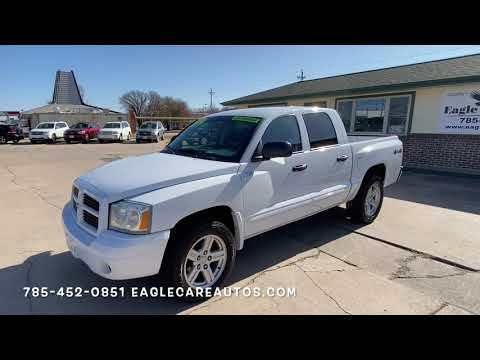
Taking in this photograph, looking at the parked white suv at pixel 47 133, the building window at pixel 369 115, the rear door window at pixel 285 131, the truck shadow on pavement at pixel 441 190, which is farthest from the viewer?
the parked white suv at pixel 47 133

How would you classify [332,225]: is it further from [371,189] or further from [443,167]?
[443,167]

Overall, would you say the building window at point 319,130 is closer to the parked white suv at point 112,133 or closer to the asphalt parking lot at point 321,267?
the asphalt parking lot at point 321,267

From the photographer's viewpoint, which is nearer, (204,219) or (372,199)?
(204,219)

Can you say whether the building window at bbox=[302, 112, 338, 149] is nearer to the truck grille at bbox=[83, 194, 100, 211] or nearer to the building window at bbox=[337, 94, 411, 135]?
the truck grille at bbox=[83, 194, 100, 211]

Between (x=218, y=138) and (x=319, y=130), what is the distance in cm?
146

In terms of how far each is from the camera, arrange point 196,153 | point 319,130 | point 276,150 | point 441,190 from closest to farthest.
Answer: point 276,150 < point 196,153 < point 319,130 < point 441,190

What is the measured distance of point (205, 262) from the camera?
2.90m

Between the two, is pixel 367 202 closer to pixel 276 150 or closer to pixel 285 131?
pixel 285 131

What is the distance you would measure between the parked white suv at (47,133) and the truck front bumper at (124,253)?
25.2 m

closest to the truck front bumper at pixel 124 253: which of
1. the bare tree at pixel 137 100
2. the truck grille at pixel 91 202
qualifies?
the truck grille at pixel 91 202

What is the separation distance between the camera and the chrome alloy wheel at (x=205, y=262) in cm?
281

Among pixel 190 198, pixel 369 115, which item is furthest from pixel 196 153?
pixel 369 115

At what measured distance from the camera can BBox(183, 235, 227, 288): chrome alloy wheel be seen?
281 cm
